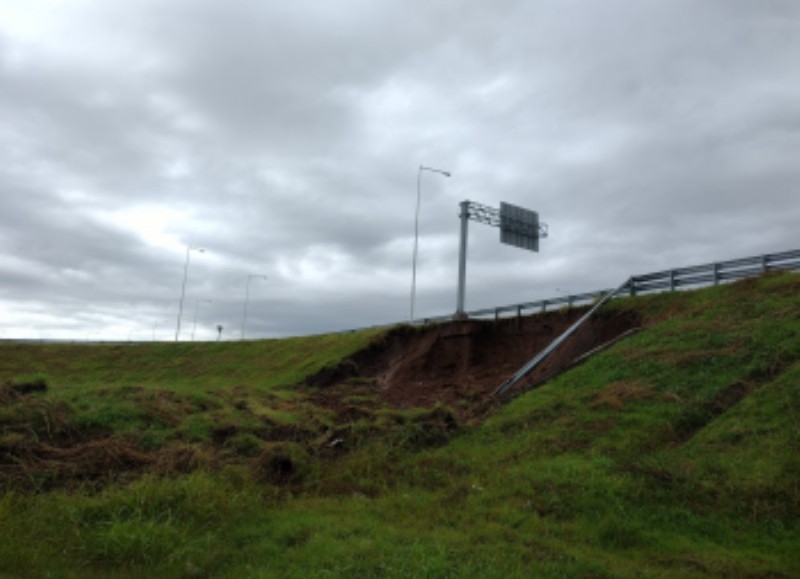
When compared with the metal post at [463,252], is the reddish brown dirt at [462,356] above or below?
below

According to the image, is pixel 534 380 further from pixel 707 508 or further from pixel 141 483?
pixel 141 483

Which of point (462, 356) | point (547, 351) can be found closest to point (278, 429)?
point (547, 351)

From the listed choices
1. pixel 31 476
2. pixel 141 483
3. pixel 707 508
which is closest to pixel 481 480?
pixel 707 508

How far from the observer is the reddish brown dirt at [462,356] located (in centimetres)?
2009

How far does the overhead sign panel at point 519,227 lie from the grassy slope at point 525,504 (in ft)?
58.3

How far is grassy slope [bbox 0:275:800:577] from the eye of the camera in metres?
7.21

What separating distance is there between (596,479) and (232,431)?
8.34 m

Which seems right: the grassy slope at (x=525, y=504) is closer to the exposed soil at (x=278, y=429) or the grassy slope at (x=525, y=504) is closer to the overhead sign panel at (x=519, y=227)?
the exposed soil at (x=278, y=429)

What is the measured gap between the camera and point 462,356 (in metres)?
26.8

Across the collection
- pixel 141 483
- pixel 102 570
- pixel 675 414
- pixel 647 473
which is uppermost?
pixel 675 414

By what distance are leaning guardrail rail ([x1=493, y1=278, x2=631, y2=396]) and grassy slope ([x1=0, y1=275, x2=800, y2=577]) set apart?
393cm

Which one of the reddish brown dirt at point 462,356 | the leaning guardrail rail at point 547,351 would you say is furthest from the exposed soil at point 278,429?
the leaning guardrail rail at point 547,351

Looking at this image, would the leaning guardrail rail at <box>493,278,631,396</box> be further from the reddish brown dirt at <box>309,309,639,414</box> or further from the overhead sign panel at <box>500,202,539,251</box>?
the overhead sign panel at <box>500,202,539,251</box>

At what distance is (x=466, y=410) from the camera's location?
53.3 feet
